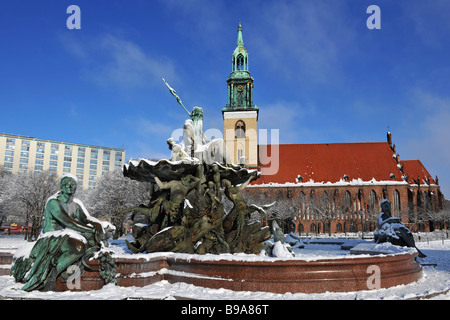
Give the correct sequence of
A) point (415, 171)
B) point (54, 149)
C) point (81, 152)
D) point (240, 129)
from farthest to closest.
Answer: point (81, 152) < point (54, 149) < point (240, 129) < point (415, 171)

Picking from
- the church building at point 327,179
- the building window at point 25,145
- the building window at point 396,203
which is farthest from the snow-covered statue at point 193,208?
the building window at point 25,145

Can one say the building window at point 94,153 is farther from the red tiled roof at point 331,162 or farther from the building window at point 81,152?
the red tiled roof at point 331,162

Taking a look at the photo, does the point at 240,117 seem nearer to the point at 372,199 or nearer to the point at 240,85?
the point at 240,85

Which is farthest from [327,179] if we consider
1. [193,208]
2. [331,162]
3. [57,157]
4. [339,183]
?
[57,157]

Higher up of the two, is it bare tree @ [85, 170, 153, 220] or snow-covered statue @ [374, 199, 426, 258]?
bare tree @ [85, 170, 153, 220]

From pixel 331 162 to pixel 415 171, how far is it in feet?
44.4

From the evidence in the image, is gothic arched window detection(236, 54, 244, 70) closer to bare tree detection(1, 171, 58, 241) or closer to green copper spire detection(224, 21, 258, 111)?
green copper spire detection(224, 21, 258, 111)

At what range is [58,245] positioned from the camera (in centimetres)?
584

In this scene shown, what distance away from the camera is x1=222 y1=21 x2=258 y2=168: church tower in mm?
54312

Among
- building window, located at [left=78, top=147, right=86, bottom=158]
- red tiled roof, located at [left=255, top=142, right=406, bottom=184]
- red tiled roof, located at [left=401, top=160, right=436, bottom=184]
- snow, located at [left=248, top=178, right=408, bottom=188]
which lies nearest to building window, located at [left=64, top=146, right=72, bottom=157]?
building window, located at [left=78, top=147, right=86, bottom=158]

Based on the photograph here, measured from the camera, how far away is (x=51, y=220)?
19.7 feet

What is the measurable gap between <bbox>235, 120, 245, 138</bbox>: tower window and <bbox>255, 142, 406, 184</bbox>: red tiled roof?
16.7 ft

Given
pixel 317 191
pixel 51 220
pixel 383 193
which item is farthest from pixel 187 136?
pixel 383 193
